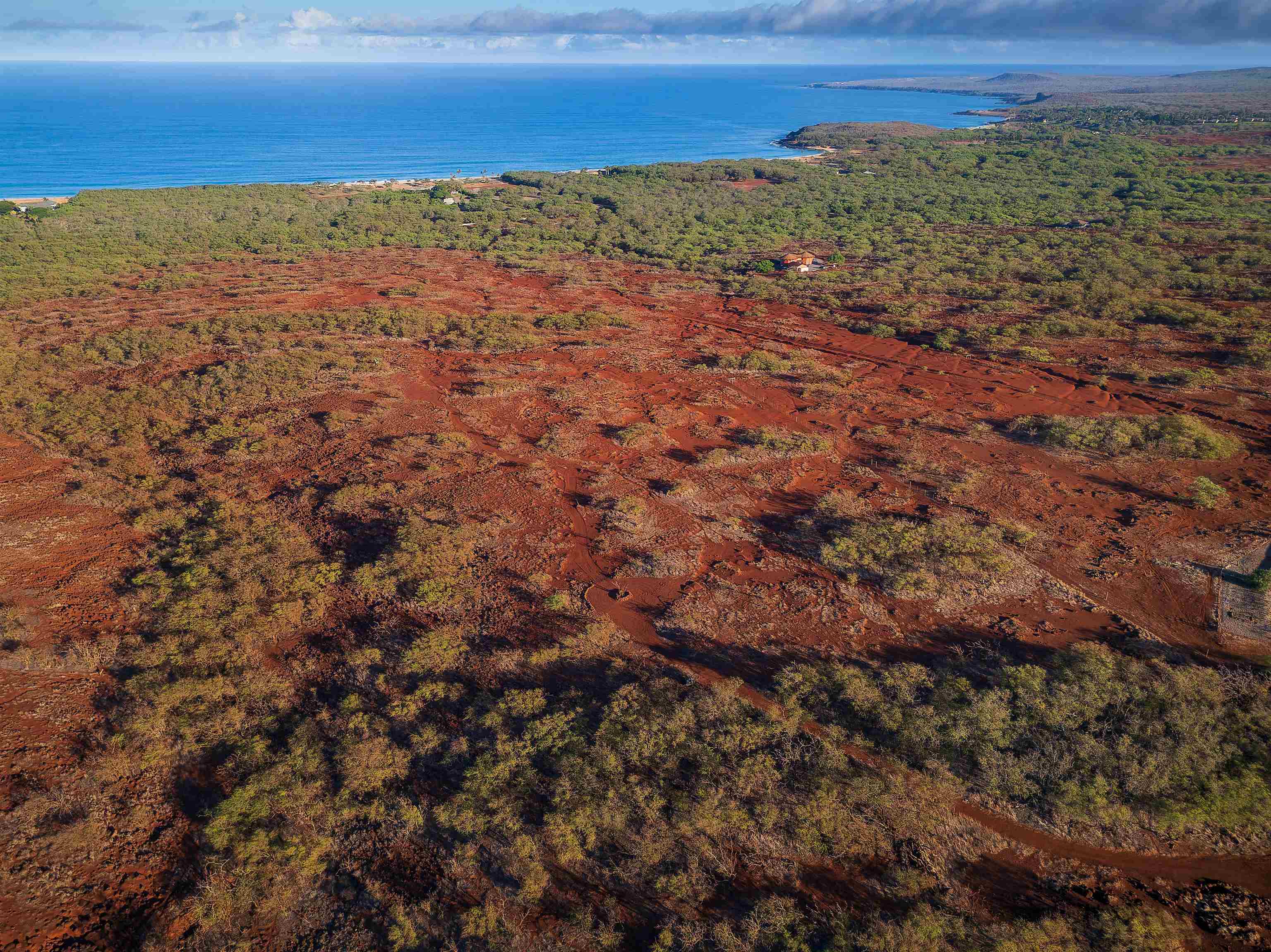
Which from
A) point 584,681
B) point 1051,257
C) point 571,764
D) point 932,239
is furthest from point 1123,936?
point 932,239

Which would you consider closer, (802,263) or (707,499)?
(707,499)

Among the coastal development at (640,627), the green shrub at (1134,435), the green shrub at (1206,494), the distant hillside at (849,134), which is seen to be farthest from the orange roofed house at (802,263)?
the distant hillside at (849,134)

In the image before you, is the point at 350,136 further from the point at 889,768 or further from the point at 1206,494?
the point at 889,768

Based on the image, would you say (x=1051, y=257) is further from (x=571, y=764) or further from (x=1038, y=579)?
(x=571, y=764)

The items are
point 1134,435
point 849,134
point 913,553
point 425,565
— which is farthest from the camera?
point 849,134

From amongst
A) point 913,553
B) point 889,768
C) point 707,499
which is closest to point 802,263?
point 707,499

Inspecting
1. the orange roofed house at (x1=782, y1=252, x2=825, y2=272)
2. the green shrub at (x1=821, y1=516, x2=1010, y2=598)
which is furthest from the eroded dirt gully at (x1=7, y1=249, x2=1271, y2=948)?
the orange roofed house at (x1=782, y1=252, x2=825, y2=272)

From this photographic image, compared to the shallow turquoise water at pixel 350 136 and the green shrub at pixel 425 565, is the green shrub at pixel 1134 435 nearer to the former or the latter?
the green shrub at pixel 425 565
